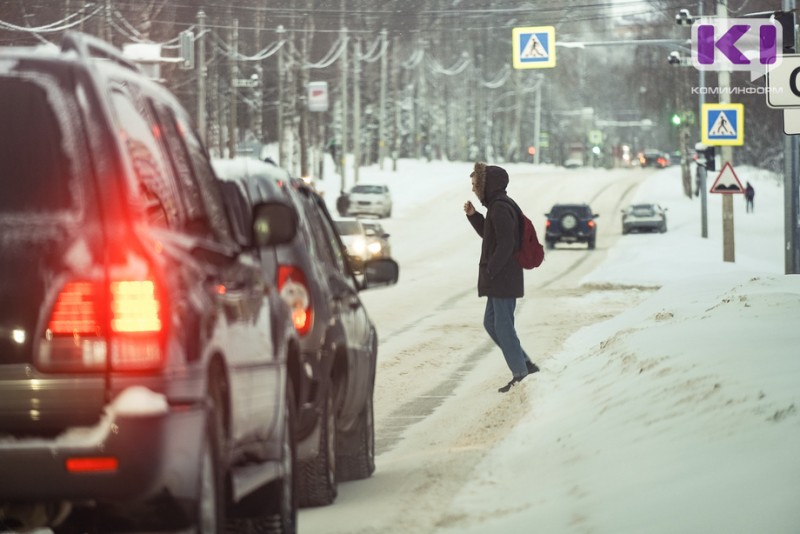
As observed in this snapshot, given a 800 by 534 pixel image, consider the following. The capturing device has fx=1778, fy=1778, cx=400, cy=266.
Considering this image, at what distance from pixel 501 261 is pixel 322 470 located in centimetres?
588

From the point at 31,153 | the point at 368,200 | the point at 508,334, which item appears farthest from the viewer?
the point at 368,200

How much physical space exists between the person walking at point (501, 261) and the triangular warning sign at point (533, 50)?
119 feet

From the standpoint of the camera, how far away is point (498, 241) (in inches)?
563

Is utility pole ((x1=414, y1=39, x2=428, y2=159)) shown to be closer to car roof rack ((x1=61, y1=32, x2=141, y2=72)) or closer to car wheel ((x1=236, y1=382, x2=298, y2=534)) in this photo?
car wheel ((x1=236, y1=382, x2=298, y2=534))

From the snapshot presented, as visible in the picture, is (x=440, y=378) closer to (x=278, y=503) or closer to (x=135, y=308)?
(x=278, y=503)

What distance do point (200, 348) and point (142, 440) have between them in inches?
14.9

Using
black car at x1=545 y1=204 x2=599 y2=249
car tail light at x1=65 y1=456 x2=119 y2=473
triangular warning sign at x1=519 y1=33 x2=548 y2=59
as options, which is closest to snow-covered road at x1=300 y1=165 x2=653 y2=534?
car tail light at x1=65 y1=456 x2=119 y2=473

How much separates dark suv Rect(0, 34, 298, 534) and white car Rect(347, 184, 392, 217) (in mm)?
66952

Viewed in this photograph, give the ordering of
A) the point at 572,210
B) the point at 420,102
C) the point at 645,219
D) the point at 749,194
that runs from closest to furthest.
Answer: the point at 572,210 < the point at 645,219 < the point at 749,194 < the point at 420,102

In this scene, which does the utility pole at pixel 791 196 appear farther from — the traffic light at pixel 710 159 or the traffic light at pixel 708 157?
the traffic light at pixel 708 157

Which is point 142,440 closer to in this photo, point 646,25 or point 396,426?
point 396,426

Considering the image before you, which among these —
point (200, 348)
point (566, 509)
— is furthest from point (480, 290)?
point (200, 348)

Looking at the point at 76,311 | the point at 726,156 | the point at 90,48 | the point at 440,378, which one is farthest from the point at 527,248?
the point at 726,156

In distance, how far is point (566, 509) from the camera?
291 inches
